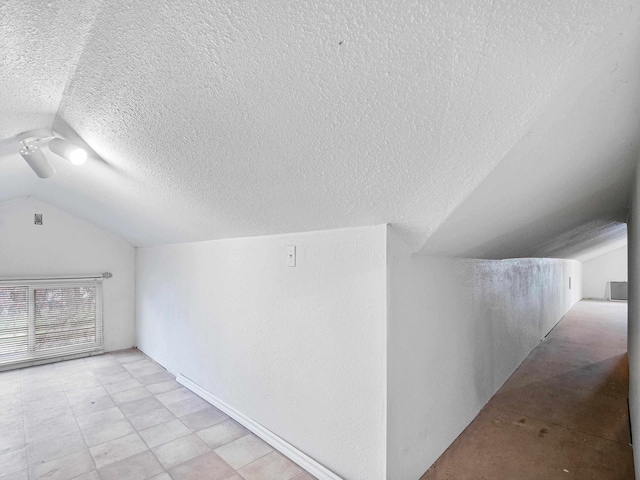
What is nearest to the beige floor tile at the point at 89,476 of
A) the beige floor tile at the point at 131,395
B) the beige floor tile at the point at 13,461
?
the beige floor tile at the point at 13,461

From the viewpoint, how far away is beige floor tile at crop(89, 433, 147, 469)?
196cm

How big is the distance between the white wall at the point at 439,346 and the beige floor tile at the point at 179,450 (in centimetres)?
124

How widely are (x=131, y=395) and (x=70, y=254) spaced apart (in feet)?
7.10

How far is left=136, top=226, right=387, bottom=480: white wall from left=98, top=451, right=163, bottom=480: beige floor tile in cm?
64

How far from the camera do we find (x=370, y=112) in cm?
106

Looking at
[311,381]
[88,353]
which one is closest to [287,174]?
[311,381]

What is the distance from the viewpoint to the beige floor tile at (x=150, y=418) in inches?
93.1

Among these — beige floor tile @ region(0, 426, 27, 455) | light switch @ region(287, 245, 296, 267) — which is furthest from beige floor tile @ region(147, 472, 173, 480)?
light switch @ region(287, 245, 296, 267)

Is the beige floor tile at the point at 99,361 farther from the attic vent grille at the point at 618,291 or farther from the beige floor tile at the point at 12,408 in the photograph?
the attic vent grille at the point at 618,291

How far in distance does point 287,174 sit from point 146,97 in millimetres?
642

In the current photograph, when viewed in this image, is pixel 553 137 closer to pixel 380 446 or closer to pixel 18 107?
pixel 380 446

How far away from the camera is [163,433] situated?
88.8 inches

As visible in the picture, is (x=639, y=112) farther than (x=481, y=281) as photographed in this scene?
No

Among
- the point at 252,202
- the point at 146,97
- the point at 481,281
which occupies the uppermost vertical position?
the point at 146,97
